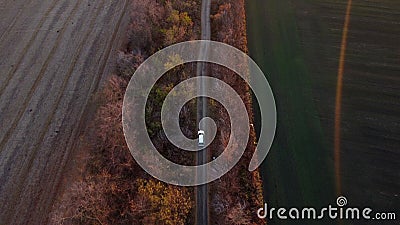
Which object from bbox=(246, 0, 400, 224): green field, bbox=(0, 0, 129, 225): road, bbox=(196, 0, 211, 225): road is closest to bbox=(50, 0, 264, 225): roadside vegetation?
bbox=(196, 0, 211, 225): road

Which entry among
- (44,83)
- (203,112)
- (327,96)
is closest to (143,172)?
(203,112)

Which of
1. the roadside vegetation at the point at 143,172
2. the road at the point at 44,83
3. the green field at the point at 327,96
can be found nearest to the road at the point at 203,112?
the roadside vegetation at the point at 143,172

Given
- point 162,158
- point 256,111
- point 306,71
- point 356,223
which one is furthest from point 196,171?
point 306,71

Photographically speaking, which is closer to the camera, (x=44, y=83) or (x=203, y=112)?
(x=203, y=112)

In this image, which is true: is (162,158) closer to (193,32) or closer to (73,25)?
(193,32)

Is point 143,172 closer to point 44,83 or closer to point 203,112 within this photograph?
point 203,112

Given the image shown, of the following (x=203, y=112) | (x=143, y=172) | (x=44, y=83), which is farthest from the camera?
(x=44, y=83)
